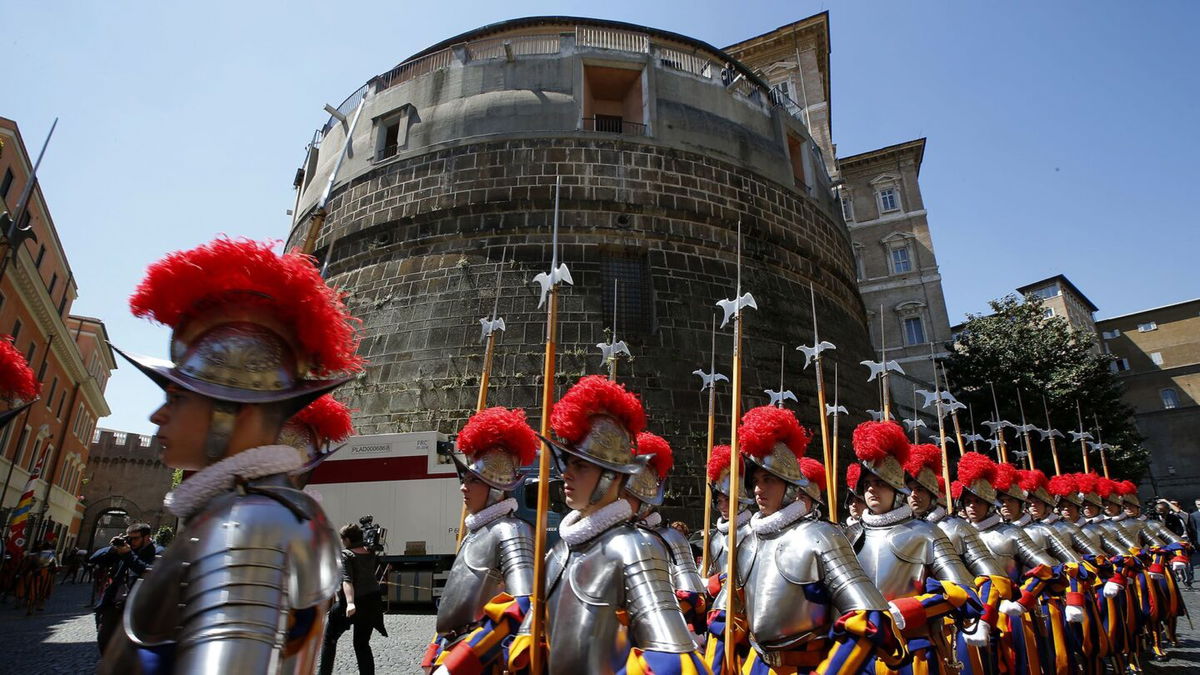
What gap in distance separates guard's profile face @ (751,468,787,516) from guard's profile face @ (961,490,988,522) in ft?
14.0

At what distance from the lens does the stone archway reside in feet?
130

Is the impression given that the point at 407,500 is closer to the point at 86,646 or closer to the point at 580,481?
the point at 86,646

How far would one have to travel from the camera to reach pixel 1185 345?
42031 mm

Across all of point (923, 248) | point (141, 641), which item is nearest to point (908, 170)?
point (923, 248)

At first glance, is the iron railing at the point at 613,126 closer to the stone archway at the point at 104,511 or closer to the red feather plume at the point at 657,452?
the red feather plume at the point at 657,452

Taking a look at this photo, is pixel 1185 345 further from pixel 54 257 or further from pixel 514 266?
pixel 54 257

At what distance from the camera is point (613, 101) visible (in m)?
19.1

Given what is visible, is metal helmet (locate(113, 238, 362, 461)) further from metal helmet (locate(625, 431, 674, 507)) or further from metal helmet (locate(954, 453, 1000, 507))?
metal helmet (locate(954, 453, 1000, 507))

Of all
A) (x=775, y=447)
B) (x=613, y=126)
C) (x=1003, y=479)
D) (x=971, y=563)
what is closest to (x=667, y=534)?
(x=775, y=447)

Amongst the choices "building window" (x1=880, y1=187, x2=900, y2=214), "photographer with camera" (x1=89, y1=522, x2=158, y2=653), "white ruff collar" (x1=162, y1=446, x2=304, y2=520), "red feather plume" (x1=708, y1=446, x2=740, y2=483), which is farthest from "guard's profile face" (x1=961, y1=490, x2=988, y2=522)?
"building window" (x1=880, y1=187, x2=900, y2=214)

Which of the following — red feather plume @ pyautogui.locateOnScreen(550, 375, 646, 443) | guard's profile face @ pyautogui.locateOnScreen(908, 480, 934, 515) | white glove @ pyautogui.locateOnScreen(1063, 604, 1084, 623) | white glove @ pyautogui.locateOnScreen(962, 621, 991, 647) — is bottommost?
white glove @ pyautogui.locateOnScreen(962, 621, 991, 647)

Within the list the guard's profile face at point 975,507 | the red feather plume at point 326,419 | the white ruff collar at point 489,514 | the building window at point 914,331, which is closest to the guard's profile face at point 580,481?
the white ruff collar at point 489,514

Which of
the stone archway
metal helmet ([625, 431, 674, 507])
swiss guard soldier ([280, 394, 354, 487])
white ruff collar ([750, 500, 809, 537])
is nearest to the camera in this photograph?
white ruff collar ([750, 500, 809, 537])

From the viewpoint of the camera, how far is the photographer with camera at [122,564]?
16.3 ft
